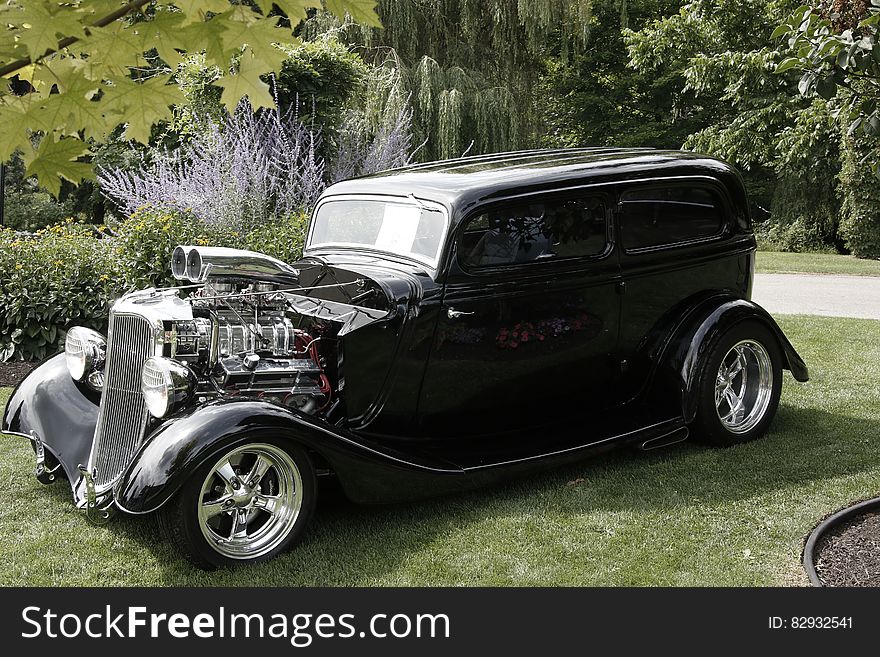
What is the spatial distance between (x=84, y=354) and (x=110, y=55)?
2840 mm

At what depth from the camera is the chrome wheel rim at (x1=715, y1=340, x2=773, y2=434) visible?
219 inches

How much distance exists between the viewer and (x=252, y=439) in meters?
3.89

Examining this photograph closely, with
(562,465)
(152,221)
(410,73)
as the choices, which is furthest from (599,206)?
(410,73)

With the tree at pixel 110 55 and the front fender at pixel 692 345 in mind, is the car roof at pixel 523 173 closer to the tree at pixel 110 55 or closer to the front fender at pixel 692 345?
the front fender at pixel 692 345

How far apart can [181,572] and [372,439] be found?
112cm

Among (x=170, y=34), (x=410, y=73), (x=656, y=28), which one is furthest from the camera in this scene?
(x=656, y=28)

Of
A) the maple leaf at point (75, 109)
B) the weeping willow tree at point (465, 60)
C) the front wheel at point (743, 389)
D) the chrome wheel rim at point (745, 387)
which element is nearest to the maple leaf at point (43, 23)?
the maple leaf at point (75, 109)

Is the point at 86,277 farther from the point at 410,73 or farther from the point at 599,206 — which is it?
the point at 410,73

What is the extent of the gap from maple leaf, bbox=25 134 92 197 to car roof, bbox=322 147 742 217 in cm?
228

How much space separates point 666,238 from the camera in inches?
215

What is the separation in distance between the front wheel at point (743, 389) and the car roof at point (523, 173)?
3.42 feet

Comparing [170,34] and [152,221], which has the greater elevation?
[170,34]

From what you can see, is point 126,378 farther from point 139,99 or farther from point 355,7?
point 355,7

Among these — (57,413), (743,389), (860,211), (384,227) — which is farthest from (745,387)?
(860,211)
